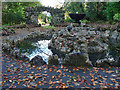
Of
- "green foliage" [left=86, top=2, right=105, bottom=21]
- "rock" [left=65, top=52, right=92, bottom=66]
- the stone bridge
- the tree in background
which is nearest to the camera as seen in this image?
"rock" [left=65, top=52, right=92, bottom=66]

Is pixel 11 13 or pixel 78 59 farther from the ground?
pixel 11 13

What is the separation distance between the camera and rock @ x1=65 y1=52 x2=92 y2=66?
5.91 meters

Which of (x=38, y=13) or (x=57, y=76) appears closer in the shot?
(x=57, y=76)

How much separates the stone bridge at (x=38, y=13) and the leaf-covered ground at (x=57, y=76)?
15995mm

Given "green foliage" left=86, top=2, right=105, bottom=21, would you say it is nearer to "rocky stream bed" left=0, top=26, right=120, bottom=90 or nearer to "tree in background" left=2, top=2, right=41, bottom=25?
"tree in background" left=2, top=2, right=41, bottom=25

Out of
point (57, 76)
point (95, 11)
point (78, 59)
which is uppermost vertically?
point (95, 11)

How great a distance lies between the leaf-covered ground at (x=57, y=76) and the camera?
4.64m

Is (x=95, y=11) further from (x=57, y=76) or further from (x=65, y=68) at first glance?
(x=57, y=76)

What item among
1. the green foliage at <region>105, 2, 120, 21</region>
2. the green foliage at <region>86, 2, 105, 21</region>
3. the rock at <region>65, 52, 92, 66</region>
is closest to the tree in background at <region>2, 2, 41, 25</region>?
the green foliage at <region>86, 2, 105, 21</region>

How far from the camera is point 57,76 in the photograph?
5.25 meters

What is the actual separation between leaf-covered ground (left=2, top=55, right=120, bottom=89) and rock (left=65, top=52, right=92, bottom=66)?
0.28 metres

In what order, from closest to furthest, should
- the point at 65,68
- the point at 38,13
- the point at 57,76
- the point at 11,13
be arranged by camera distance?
the point at 57,76 → the point at 65,68 → the point at 38,13 → the point at 11,13

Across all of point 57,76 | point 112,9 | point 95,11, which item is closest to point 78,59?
point 57,76

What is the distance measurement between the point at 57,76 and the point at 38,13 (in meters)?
17.5
